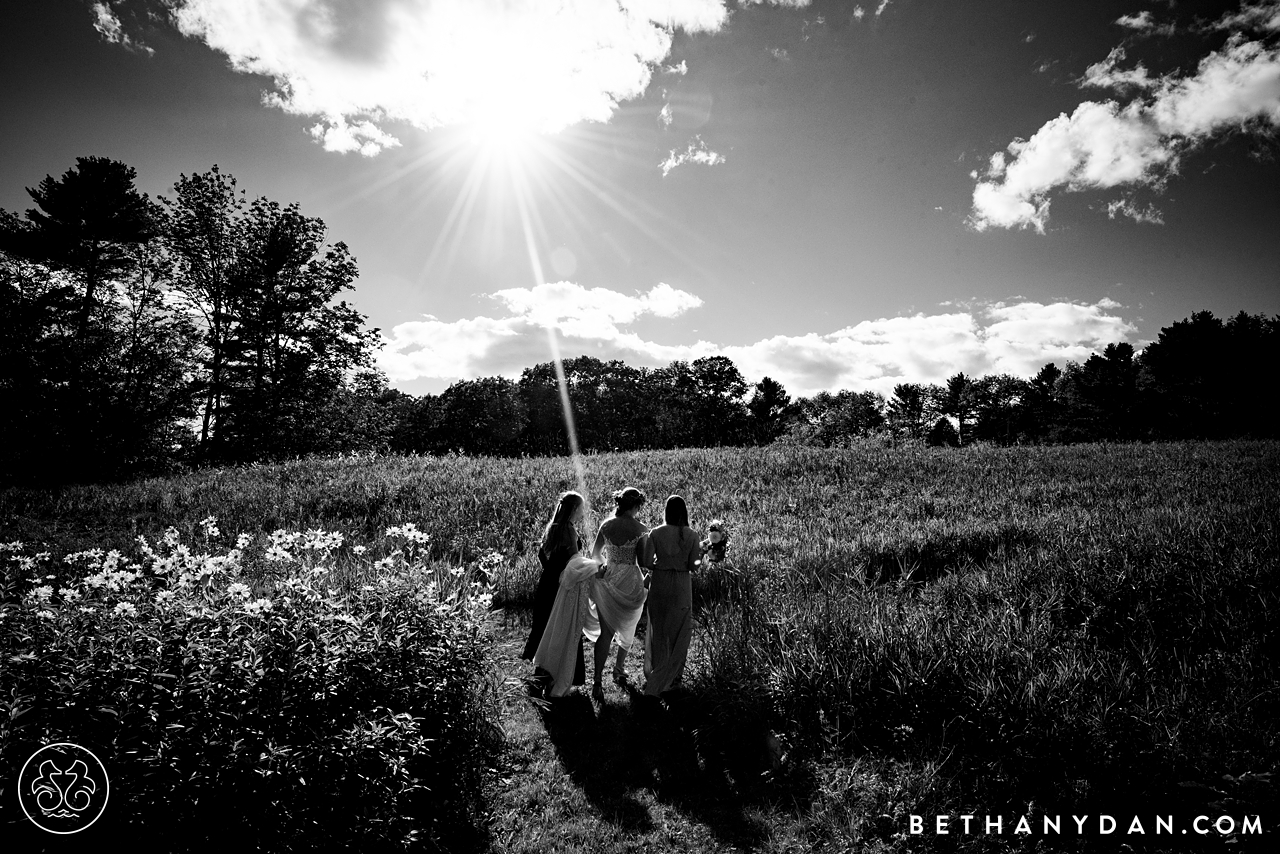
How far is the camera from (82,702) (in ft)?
8.67

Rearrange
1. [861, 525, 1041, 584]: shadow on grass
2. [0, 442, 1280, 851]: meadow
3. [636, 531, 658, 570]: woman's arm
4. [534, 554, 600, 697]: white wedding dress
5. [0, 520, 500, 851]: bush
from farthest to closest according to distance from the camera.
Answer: [861, 525, 1041, 584]: shadow on grass → [636, 531, 658, 570]: woman's arm → [534, 554, 600, 697]: white wedding dress → [0, 442, 1280, 851]: meadow → [0, 520, 500, 851]: bush

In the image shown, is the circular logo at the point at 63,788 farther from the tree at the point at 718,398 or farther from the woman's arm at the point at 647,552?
the tree at the point at 718,398

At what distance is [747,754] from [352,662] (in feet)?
12.1

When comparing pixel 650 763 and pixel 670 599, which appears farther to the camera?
pixel 670 599

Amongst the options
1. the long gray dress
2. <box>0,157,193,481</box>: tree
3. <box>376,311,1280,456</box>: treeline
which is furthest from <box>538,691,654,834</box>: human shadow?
<box>376,311,1280,456</box>: treeline

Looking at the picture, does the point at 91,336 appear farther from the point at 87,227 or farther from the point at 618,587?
the point at 618,587

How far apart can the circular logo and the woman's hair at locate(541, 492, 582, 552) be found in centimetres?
416

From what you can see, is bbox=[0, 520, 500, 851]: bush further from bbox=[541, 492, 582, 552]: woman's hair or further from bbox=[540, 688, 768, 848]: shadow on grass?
bbox=[541, 492, 582, 552]: woman's hair

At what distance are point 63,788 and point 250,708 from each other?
75 cm

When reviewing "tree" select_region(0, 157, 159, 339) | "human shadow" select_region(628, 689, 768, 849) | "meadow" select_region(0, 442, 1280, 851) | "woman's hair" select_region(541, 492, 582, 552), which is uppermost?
"tree" select_region(0, 157, 159, 339)

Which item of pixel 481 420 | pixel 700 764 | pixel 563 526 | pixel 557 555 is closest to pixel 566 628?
pixel 557 555

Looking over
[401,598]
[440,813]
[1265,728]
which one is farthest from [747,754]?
[1265,728]

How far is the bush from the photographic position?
104 inches

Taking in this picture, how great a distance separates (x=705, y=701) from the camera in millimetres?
5996
